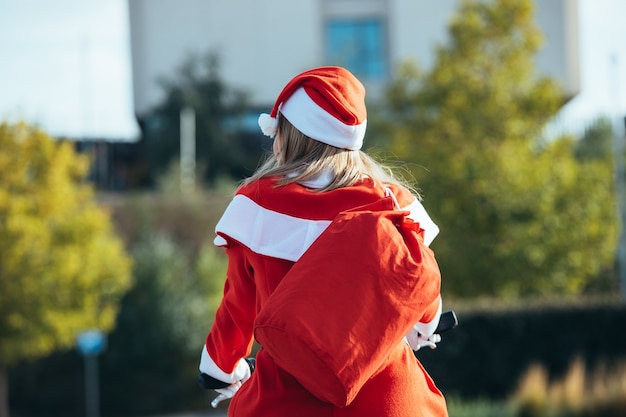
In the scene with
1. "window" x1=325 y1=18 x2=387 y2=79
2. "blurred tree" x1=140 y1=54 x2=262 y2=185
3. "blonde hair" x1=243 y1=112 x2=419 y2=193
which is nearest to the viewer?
"blonde hair" x1=243 y1=112 x2=419 y2=193

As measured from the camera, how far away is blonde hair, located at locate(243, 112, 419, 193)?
2.43 m

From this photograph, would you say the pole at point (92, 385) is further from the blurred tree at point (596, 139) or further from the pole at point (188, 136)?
the blurred tree at point (596, 139)

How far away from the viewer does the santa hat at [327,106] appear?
8.05 feet

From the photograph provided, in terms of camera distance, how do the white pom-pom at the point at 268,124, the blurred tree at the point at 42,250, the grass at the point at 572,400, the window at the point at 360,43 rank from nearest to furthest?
the white pom-pom at the point at 268,124 → the grass at the point at 572,400 → the blurred tree at the point at 42,250 → the window at the point at 360,43

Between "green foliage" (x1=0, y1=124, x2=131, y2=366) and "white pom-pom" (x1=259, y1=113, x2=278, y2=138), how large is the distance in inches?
677

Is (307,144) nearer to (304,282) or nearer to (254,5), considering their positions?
(304,282)

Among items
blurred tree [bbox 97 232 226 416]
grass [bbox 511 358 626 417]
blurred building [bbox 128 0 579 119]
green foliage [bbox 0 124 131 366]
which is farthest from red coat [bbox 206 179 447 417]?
blurred building [bbox 128 0 579 119]

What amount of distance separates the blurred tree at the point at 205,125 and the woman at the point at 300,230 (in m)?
37.9

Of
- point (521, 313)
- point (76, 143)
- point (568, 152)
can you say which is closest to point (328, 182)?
point (521, 313)

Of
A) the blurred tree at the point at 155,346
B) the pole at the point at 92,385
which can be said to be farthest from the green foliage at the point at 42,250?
the pole at the point at 92,385

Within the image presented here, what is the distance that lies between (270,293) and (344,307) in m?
0.32

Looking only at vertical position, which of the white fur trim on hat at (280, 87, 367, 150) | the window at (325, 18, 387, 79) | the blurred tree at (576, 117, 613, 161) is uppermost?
the window at (325, 18, 387, 79)

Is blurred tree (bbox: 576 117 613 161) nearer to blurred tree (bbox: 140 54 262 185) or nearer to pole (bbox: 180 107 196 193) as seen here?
blurred tree (bbox: 140 54 262 185)

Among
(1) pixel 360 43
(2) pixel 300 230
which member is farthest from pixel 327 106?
(1) pixel 360 43
